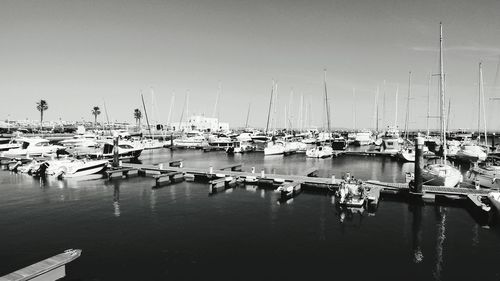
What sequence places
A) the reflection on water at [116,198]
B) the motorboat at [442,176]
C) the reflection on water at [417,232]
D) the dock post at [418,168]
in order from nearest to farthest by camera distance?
the reflection on water at [417,232] < the reflection on water at [116,198] < the dock post at [418,168] < the motorboat at [442,176]

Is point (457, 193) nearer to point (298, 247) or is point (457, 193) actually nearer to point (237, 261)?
point (298, 247)

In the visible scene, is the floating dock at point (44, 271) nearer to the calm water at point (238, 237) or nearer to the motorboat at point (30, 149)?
the calm water at point (238, 237)

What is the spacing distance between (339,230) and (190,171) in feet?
70.4

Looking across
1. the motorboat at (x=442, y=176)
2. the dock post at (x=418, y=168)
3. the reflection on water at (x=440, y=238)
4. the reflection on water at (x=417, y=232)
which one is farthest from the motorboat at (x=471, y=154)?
the reflection on water at (x=417, y=232)

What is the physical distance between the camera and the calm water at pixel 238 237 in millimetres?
15367

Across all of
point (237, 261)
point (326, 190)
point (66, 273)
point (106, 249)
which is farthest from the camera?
point (326, 190)

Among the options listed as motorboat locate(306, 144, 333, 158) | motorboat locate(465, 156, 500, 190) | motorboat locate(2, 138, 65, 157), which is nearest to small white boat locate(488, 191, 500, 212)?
motorboat locate(465, 156, 500, 190)

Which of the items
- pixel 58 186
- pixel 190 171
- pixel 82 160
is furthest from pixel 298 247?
pixel 82 160

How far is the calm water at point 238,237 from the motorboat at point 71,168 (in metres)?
7.53

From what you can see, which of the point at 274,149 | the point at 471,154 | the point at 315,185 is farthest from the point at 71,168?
the point at 471,154

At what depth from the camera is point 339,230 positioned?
68.8ft

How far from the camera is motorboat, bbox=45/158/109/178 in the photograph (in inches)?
1512

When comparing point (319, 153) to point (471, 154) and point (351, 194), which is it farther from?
point (351, 194)

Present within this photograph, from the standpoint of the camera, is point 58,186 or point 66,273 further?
point 58,186
